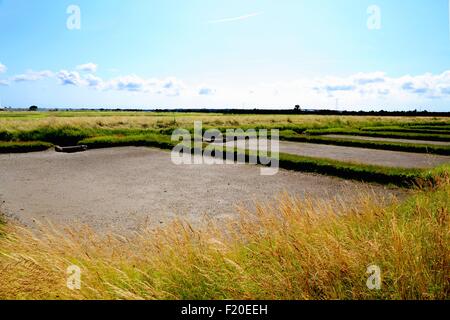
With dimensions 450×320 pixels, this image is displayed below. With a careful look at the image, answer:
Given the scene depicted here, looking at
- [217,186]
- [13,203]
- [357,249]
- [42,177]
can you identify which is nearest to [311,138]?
[217,186]

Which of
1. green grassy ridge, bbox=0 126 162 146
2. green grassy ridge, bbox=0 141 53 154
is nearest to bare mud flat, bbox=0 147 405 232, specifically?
green grassy ridge, bbox=0 141 53 154

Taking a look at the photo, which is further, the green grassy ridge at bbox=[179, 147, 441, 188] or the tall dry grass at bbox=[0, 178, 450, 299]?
the green grassy ridge at bbox=[179, 147, 441, 188]

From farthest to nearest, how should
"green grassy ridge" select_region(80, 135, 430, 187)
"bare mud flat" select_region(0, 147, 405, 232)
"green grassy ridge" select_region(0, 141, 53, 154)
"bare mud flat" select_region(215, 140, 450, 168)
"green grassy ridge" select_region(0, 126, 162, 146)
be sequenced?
1. "green grassy ridge" select_region(0, 126, 162, 146)
2. "green grassy ridge" select_region(0, 141, 53, 154)
3. "bare mud flat" select_region(215, 140, 450, 168)
4. "green grassy ridge" select_region(80, 135, 430, 187)
5. "bare mud flat" select_region(0, 147, 405, 232)

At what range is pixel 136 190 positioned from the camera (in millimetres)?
10352

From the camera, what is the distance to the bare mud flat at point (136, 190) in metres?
7.90

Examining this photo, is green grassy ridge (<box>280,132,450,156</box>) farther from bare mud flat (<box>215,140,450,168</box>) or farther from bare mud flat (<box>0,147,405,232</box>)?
bare mud flat (<box>0,147,405,232</box>)

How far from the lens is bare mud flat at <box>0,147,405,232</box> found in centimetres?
790

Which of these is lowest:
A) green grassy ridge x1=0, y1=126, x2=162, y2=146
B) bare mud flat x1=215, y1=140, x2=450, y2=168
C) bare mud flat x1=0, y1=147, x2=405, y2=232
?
bare mud flat x1=0, y1=147, x2=405, y2=232

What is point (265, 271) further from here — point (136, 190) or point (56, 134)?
point (56, 134)

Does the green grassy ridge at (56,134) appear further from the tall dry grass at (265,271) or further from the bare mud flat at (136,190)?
the tall dry grass at (265,271)

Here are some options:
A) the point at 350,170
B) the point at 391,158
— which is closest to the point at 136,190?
the point at 350,170

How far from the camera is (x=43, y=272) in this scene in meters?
3.41
